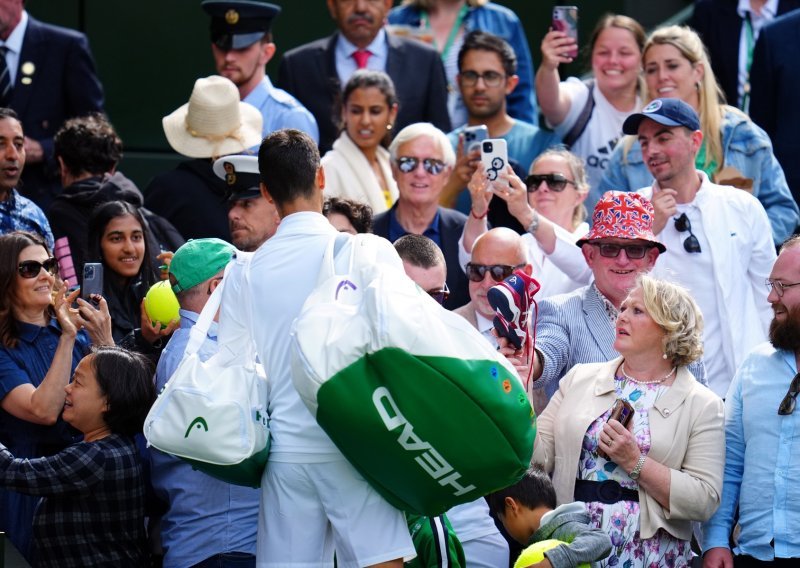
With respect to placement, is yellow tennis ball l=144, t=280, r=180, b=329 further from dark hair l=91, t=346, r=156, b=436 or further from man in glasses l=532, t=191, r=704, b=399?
man in glasses l=532, t=191, r=704, b=399

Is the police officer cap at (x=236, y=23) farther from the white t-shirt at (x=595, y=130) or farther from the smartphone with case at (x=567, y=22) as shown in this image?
the white t-shirt at (x=595, y=130)

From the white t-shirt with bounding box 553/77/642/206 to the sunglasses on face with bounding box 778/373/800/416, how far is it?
2.73m

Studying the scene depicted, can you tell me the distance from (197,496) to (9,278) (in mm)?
1234

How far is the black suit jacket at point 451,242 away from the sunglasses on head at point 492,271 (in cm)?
54

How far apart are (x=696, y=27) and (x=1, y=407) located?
5.32 metres

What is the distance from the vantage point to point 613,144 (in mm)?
7844

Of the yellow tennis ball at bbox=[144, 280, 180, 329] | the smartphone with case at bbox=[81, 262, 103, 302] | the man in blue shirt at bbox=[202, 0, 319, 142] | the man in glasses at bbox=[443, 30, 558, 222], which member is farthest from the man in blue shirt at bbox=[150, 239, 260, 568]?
the man in glasses at bbox=[443, 30, 558, 222]

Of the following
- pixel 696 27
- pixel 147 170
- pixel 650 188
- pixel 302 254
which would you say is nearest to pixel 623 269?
pixel 650 188

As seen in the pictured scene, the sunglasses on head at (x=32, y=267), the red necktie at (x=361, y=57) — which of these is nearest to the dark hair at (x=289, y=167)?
the sunglasses on head at (x=32, y=267)

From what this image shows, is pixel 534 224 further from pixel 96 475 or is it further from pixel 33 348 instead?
pixel 96 475

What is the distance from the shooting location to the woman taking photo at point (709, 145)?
284 inches

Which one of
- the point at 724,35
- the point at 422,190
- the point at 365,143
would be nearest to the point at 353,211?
the point at 422,190

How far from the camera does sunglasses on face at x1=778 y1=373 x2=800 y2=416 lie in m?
5.21

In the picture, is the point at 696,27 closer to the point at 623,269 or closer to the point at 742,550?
the point at 623,269
